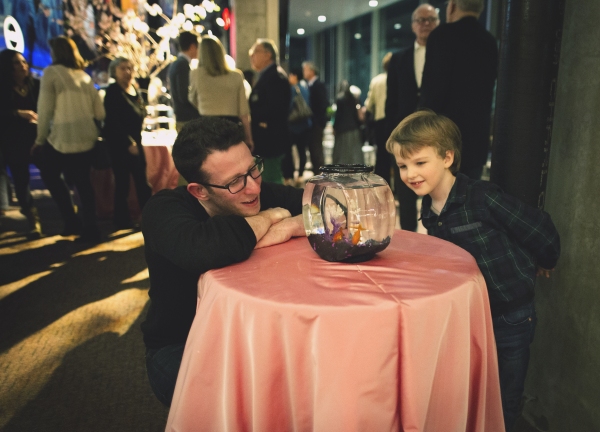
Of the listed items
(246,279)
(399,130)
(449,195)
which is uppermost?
(399,130)

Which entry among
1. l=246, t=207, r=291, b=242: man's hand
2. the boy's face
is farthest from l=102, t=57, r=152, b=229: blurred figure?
the boy's face

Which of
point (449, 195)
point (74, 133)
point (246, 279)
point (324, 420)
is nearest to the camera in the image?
point (324, 420)

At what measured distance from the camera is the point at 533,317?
5.20 ft

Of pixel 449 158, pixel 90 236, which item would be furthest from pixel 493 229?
pixel 90 236

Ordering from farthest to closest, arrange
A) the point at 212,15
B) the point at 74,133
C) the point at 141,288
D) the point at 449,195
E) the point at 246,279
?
the point at 212,15 → the point at 74,133 → the point at 141,288 → the point at 449,195 → the point at 246,279

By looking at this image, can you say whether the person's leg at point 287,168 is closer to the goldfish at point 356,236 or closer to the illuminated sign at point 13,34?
the illuminated sign at point 13,34

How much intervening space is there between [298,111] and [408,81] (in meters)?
2.75

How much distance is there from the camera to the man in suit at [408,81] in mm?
3080

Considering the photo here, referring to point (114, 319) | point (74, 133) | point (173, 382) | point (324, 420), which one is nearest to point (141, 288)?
point (114, 319)

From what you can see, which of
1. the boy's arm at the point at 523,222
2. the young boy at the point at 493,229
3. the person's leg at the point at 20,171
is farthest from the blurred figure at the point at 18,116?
the boy's arm at the point at 523,222

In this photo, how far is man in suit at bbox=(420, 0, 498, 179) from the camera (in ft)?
8.17

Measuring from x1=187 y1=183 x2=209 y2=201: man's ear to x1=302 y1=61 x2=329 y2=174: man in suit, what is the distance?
15.8ft

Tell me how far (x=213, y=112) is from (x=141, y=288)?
1.44 m

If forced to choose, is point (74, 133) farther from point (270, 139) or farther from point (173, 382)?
point (173, 382)
